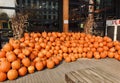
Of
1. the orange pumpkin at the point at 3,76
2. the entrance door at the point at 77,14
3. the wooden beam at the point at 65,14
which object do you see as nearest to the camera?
the orange pumpkin at the point at 3,76

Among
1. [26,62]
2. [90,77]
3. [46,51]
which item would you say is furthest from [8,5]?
[90,77]

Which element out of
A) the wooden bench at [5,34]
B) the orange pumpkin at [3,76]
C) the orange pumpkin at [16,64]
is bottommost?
the orange pumpkin at [3,76]

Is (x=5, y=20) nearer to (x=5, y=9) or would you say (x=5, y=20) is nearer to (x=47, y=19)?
(x=5, y=9)

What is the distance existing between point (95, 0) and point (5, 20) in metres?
3.66

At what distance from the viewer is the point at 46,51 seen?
3.73 metres

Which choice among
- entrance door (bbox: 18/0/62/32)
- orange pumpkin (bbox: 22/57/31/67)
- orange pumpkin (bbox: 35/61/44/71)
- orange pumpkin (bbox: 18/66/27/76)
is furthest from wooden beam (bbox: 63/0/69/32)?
orange pumpkin (bbox: 18/66/27/76)

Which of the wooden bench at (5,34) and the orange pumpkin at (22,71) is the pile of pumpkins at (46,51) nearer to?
the orange pumpkin at (22,71)

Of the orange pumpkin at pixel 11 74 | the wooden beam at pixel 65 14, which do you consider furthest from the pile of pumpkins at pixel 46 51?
the wooden beam at pixel 65 14

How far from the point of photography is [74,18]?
6.99 m

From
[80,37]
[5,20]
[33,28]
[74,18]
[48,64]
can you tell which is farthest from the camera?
[74,18]

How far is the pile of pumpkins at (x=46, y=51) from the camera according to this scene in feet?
9.99

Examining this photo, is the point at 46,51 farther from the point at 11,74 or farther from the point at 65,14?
the point at 65,14

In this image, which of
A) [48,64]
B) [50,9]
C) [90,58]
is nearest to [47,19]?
[50,9]

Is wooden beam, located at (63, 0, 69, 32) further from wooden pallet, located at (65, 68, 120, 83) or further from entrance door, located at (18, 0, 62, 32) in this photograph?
wooden pallet, located at (65, 68, 120, 83)
